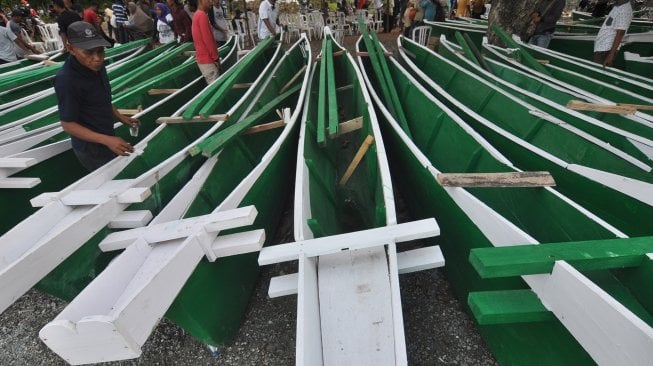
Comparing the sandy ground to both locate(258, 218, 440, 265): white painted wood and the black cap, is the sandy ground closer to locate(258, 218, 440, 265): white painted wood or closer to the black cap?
locate(258, 218, 440, 265): white painted wood

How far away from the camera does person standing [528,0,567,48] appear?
6.31 meters

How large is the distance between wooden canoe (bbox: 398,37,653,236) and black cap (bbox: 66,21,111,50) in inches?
131

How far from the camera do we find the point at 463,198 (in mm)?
1969

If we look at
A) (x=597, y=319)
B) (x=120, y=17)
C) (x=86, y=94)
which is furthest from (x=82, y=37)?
(x=120, y=17)

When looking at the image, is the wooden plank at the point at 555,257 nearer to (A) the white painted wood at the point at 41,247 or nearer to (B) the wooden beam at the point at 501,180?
(B) the wooden beam at the point at 501,180

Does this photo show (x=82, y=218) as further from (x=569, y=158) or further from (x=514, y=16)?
(x=514, y=16)

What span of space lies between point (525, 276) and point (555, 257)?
220 mm

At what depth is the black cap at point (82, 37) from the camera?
2224mm

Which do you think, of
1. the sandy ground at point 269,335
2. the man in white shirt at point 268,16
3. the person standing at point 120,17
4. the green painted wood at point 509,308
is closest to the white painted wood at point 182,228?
the sandy ground at point 269,335

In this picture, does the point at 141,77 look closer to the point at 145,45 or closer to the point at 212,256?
the point at 145,45

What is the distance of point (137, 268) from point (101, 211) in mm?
545

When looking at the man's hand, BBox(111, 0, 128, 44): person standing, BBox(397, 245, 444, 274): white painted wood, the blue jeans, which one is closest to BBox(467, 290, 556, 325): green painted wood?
BBox(397, 245, 444, 274): white painted wood

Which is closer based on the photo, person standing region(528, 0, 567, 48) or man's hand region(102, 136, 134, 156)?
man's hand region(102, 136, 134, 156)

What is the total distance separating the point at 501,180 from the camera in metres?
2.00
